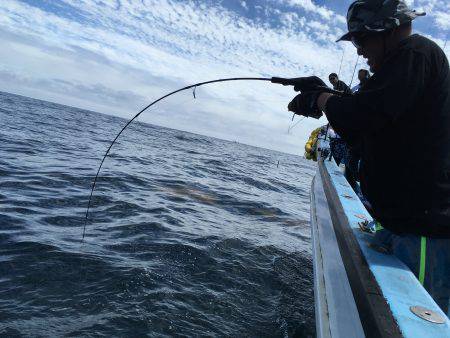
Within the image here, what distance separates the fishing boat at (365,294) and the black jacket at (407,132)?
330 mm

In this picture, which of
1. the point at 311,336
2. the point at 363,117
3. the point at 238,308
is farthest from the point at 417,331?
the point at 238,308

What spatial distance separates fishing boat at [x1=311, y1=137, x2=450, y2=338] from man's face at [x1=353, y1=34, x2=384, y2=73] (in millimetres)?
1320

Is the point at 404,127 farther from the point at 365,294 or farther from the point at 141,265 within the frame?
the point at 141,265

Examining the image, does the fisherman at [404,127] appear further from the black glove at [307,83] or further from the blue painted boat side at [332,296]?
the blue painted boat side at [332,296]

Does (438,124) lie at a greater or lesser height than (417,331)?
greater

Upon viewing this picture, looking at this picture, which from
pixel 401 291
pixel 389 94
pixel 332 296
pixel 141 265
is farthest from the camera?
pixel 141 265

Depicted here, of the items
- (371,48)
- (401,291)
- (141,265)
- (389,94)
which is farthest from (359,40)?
(141,265)

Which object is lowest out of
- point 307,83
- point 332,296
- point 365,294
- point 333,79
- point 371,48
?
point 332,296

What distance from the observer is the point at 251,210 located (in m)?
9.37

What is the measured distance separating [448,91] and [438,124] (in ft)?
0.62

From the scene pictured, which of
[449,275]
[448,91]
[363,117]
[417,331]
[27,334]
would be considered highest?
[448,91]

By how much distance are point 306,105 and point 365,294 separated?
1.29 metres

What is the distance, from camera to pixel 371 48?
218cm

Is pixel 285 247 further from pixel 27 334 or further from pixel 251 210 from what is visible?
pixel 27 334
